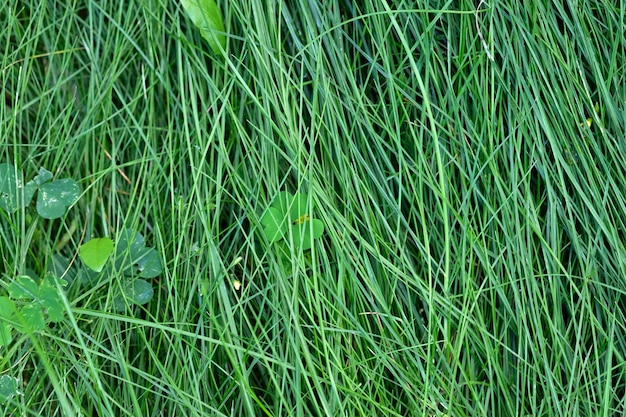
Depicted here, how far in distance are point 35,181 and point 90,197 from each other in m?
0.10

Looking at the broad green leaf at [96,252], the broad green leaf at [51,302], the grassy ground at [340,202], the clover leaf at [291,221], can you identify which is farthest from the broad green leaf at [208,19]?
the broad green leaf at [51,302]

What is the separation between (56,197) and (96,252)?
135mm

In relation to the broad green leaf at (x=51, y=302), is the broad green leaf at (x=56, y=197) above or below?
above

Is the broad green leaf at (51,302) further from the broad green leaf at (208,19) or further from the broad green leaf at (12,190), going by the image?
the broad green leaf at (208,19)

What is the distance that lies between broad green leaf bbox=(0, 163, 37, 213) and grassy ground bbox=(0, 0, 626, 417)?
0.9 inches

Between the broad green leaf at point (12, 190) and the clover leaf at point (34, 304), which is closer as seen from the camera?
the clover leaf at point (34, 304)

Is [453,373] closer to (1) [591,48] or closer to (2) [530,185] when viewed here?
(2) [530,185]

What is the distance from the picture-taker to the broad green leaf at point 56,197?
1.07 m

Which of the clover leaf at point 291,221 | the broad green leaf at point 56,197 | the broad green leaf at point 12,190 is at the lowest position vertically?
the clover leaf at point 291,221

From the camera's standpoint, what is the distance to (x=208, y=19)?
1070 mm

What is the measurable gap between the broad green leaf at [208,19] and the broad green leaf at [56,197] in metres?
0.36

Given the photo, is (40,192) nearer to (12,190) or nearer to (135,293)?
(12,190)

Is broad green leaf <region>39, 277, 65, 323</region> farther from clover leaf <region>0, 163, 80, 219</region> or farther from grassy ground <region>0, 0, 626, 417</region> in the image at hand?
clover leaf <region>0, 163, 80, 219</region>

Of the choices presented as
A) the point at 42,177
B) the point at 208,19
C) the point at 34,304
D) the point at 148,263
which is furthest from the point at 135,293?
the point at 208,19
